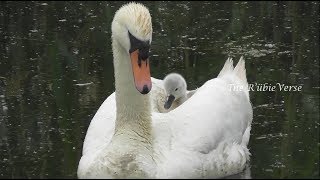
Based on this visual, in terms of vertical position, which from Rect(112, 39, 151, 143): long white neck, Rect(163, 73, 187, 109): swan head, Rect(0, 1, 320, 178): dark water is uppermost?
Rect(112, 39, 151, 143): long white neck

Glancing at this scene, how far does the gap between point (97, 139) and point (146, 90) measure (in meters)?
1.05

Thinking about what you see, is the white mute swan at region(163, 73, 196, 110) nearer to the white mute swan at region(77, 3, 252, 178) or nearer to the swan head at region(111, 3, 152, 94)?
the white mute swan at region(77, 3, 252, 178)

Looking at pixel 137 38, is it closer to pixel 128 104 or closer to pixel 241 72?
pixel 128 104

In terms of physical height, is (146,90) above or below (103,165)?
above

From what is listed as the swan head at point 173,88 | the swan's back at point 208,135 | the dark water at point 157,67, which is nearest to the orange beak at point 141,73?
the swan's back at point 208,135

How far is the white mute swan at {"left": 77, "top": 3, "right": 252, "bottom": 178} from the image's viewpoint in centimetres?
580

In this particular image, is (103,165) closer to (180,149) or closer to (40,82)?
(180,149)

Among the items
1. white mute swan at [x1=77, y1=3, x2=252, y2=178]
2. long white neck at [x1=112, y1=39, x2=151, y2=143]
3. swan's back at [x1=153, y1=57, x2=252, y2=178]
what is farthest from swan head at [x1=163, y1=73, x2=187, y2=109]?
long white neck at [x1=112, y1=39, x2=151, y2=143]

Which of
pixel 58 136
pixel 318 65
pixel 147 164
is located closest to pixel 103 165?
pixel 147 164

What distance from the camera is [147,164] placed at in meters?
5.86

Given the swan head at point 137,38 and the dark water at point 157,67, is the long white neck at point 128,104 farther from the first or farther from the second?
the dark water at point 157,67

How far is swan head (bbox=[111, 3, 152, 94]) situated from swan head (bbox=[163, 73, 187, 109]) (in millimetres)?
1446

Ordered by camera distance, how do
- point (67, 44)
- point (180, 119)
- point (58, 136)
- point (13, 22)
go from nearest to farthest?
point (180, 119) < point (58, 136) < point (67, 44) < point (13, 22)

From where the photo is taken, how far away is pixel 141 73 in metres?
5.57
